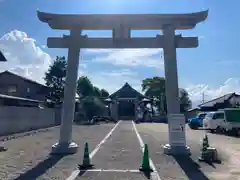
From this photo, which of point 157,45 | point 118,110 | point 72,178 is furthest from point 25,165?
point 118,110

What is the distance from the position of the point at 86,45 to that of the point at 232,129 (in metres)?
16.9

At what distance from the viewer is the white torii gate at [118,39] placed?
49.6ft

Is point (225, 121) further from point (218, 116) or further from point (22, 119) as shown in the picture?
point (22, 119)

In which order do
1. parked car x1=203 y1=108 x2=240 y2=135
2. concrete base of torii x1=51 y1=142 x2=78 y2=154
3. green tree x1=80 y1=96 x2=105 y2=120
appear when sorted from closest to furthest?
concrete base of torii x1=51 y1=142 x2=78 y2=154 < parked car x1=203 y1=108 x2=240 y2=135 < green tree x1=80 y1=96 x2=105 y2=120

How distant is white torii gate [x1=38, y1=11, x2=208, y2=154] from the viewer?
595 inches

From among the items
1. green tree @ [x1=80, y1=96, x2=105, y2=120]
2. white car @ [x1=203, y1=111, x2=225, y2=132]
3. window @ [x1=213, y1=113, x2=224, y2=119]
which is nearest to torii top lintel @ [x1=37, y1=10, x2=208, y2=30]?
white car @ [x1=203, y1=111, x2=225, y2=132]

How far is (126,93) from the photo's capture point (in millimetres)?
81375

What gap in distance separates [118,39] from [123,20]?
90cm

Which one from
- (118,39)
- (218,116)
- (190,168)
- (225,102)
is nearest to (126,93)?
(225,102)

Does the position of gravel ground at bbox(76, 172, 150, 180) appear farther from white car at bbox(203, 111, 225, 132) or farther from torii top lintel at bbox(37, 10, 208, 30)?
white car at bbox(203, 111, 225, 132)

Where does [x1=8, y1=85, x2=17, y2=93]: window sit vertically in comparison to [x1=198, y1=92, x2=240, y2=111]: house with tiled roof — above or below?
above

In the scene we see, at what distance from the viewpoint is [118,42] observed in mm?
15398

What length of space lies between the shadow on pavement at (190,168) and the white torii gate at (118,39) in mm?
2510

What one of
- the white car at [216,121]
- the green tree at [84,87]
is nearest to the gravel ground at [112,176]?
the white car at [216,121]
